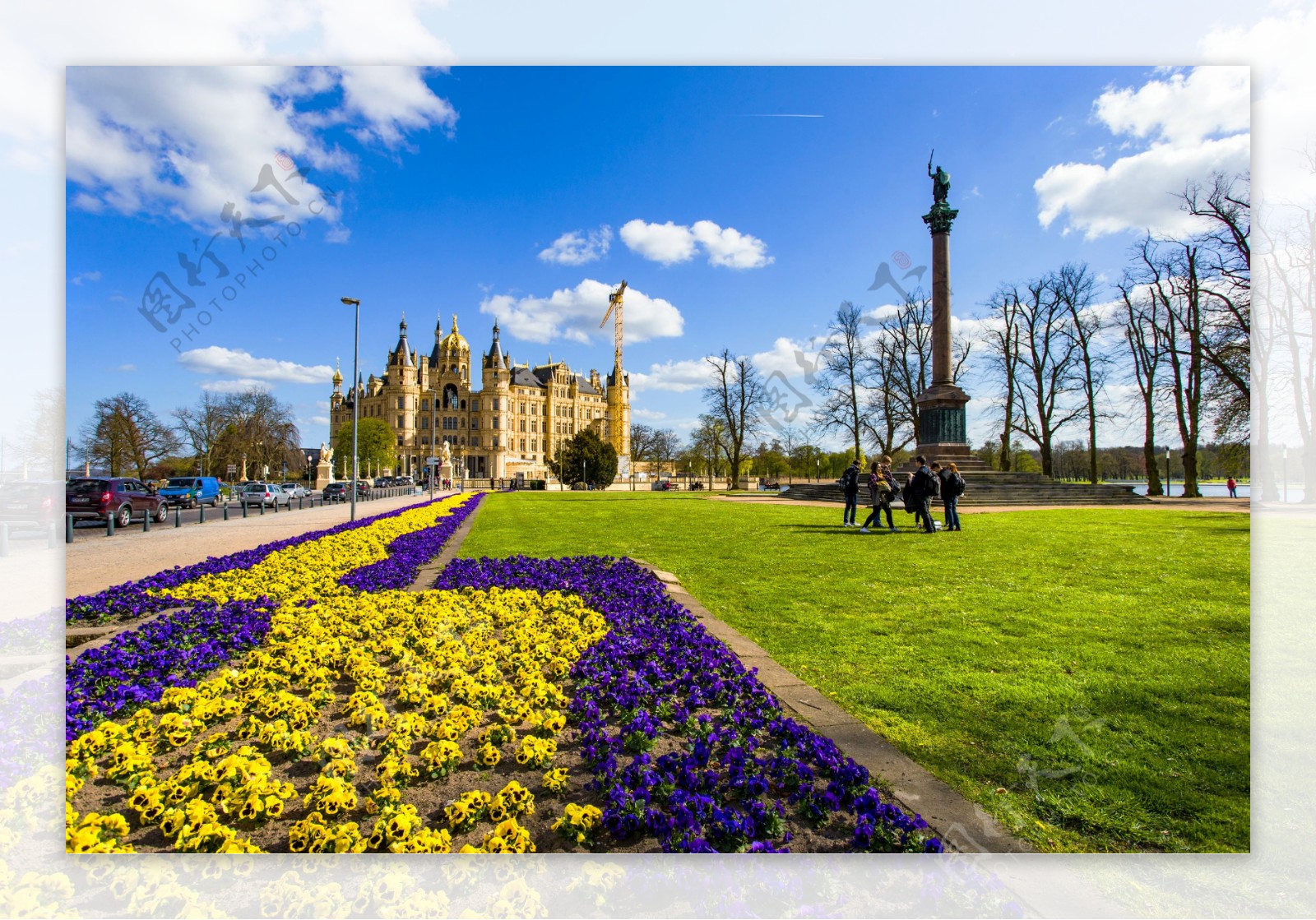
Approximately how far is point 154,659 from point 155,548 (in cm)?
1129

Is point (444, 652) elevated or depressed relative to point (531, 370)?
depressed

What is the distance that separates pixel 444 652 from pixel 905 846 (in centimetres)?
350

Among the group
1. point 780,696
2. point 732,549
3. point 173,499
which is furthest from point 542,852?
point 173,499

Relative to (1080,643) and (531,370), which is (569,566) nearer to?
(1080,643)

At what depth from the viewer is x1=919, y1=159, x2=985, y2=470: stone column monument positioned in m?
24.5

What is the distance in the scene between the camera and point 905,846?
2.42 m

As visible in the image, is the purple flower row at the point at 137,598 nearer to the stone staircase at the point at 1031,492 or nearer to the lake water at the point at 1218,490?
the lake water at the point at 1218,490

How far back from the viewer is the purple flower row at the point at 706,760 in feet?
8.18

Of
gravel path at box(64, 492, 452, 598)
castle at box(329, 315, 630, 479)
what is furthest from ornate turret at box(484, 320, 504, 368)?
gravel path at box(64, 492, 452, 598)

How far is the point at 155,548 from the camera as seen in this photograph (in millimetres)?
13523

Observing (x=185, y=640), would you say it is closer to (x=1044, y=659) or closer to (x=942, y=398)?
(x=1044, y=659)

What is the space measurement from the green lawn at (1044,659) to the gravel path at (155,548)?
5.05 meters

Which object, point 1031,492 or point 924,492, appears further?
point 1031,492

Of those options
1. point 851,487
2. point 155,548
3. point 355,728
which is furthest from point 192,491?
point 355,728
